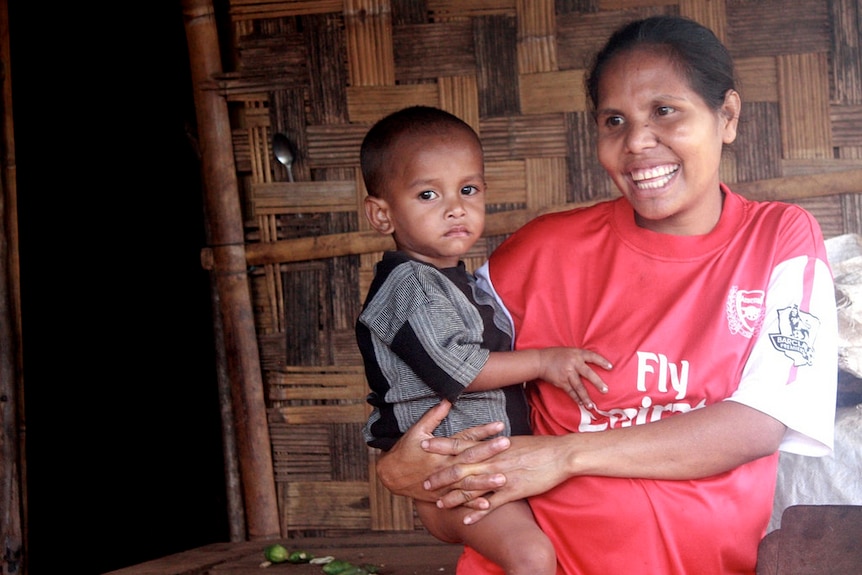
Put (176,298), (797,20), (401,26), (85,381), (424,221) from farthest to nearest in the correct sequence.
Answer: (176,298) < (85,381) < (401,26) < (797,20) < (424,221)

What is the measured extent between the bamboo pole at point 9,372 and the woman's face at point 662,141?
2274 millimetres

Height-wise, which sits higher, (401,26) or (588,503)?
(401,26)

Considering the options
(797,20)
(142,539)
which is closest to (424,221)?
(797,20)

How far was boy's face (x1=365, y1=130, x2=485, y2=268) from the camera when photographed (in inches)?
91.7

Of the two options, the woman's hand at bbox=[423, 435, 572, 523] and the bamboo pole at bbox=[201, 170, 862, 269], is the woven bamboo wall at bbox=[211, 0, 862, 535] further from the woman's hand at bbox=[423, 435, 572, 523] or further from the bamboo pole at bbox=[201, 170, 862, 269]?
the woman's hand at bbox=[423, 435, 572, 523]

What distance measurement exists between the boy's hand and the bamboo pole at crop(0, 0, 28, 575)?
2.15m

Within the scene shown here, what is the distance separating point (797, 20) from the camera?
139 inches

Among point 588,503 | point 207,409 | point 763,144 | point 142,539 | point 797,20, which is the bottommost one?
point 142,539

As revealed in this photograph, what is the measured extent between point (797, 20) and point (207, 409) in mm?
3416

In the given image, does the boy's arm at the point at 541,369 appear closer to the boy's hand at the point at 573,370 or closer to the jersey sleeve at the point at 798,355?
the boy's hand at the point at 573,370

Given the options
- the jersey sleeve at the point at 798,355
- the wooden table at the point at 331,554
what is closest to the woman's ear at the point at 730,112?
the jersey sleeve at the point at 798,355

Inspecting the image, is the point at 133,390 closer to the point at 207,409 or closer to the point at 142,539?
the point at 207,409

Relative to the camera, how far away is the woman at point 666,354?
2035 mm

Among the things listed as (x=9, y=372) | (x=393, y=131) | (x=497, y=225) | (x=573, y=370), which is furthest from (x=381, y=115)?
(x=573, y=370)
